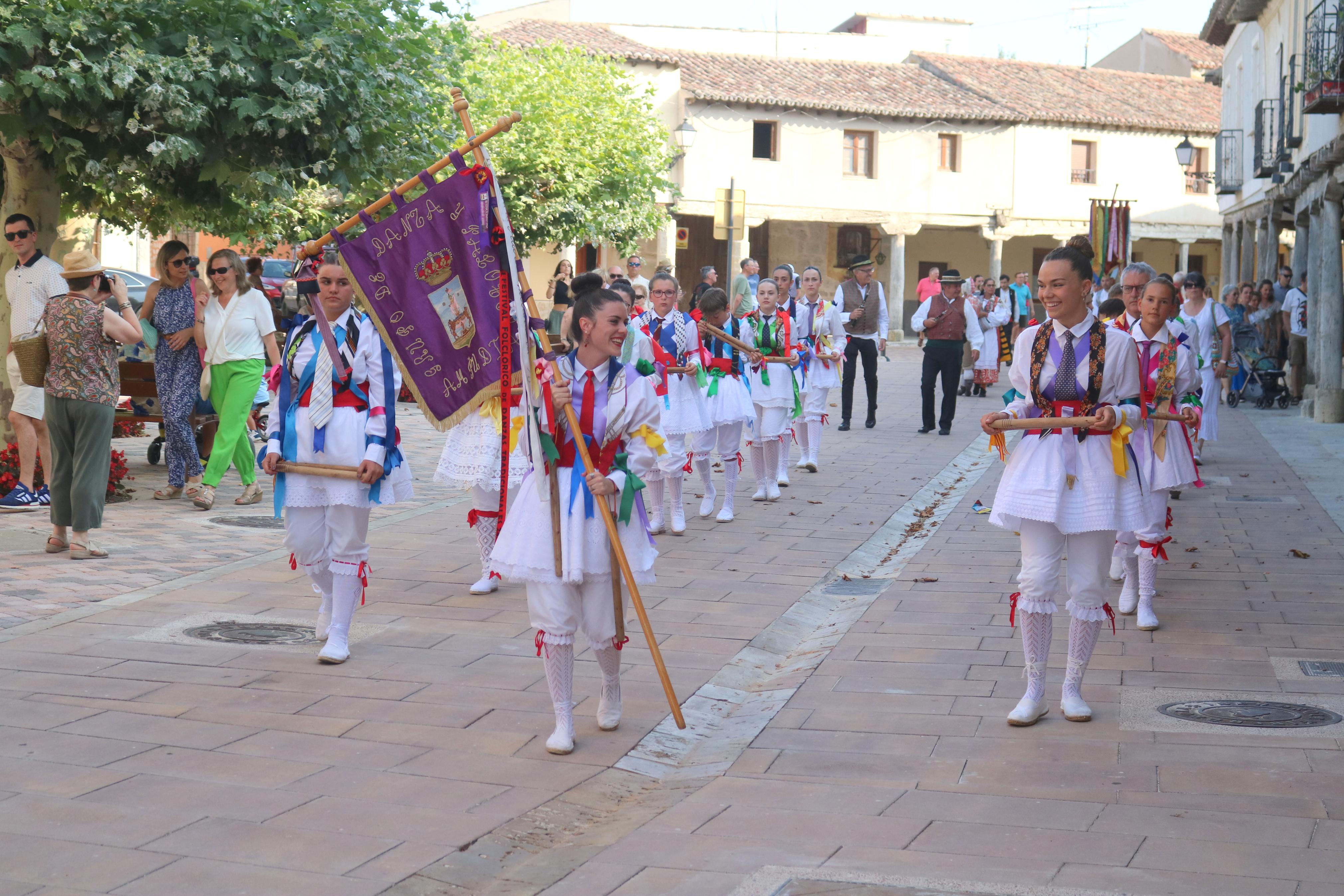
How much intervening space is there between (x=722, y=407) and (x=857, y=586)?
2671 millimetres

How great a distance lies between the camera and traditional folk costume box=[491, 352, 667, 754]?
5.31 meters

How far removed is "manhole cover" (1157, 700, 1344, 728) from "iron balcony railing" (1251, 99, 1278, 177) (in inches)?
769

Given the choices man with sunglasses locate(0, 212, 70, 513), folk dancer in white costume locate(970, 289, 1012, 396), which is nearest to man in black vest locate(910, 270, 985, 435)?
folk dancer in white costume locate(970, 289, 1012, 396)

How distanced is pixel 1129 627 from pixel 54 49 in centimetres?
753

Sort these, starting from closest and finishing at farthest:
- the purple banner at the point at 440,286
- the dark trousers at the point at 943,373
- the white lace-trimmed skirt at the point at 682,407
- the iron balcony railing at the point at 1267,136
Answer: the purple banner at the point at 440,286
the white lace-trimmed skirt at the point at 682,407
the dark trousers at the point at 943,373
the iron balcony railing at the point at 1267,136

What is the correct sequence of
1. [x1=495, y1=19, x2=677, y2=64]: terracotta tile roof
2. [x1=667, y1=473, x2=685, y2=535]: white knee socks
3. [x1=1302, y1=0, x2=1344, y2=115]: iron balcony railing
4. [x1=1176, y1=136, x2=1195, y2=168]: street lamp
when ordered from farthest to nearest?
[x1=495, y1=19, x2=677, y2=64]: terracotta tile roof < [x1=1176, y1=136, x2=1195, y2=168]: street lamp < [x1=1302, y1=0, x2=1344, y2=115]: iron balcony railing < [x1=667, y1=473, x2=685, y2=535]: white knee socks

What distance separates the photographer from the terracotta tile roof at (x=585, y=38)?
40.7m

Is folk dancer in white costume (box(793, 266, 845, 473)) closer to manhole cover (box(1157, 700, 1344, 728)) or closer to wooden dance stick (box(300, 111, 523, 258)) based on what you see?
wooden dance stick (box(300, 111, 523, 258))

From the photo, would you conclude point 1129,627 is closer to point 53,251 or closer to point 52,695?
point 52,695

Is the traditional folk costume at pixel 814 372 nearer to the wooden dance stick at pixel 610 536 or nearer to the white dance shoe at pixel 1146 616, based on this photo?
the white dance shoe at pixel 1146 616

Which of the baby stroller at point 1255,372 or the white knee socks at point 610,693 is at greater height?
the baby stroller at point 1255,372

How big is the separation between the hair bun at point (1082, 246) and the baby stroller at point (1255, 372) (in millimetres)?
14850

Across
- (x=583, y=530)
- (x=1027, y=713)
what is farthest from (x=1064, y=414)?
(x=583, y=530)

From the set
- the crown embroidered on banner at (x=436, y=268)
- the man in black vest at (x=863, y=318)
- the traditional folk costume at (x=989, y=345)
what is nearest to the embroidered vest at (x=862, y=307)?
the man in black vest at (x=863, y=318)
